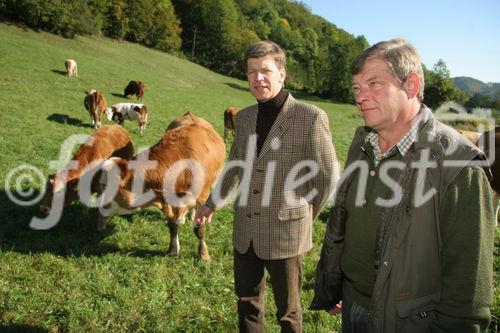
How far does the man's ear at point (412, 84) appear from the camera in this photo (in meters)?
2.02

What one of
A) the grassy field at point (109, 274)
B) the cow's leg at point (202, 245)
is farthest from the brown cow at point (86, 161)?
the cow's leg at point (202, 245)

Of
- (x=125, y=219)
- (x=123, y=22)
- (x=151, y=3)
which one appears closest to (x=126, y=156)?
(x=125, y=219)

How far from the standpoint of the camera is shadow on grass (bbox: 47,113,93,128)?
15840 mm

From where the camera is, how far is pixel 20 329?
4.13m

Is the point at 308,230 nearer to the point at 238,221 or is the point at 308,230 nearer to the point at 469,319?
the point at 238,221

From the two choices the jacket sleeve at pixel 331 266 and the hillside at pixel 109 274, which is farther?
the hillside at pixel 109 274

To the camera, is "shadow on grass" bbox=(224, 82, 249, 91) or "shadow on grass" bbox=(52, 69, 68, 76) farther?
"shadow on grass" bbox=(224, 82, 249, 91)

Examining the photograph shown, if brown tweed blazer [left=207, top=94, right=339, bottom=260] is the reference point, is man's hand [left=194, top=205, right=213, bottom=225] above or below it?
below

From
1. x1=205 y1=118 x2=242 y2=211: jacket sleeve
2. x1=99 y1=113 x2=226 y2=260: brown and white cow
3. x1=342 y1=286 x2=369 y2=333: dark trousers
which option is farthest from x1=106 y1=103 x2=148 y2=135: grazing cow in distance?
x1=342 y1=286 x2=369 y2=333: dark trousers

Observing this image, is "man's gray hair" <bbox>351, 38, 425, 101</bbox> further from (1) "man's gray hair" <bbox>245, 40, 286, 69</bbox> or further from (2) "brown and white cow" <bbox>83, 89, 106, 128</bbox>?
(2) "brown and white cow" <bbox>83, 89, 106, 128</bbox>

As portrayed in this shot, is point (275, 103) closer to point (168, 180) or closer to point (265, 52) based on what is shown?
point (265, 52)

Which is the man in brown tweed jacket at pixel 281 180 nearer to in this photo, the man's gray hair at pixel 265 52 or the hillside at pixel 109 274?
the man's gray hair at pixel 265 52

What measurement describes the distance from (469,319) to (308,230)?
63.3 inches

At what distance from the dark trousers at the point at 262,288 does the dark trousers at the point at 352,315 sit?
68 centimetres
